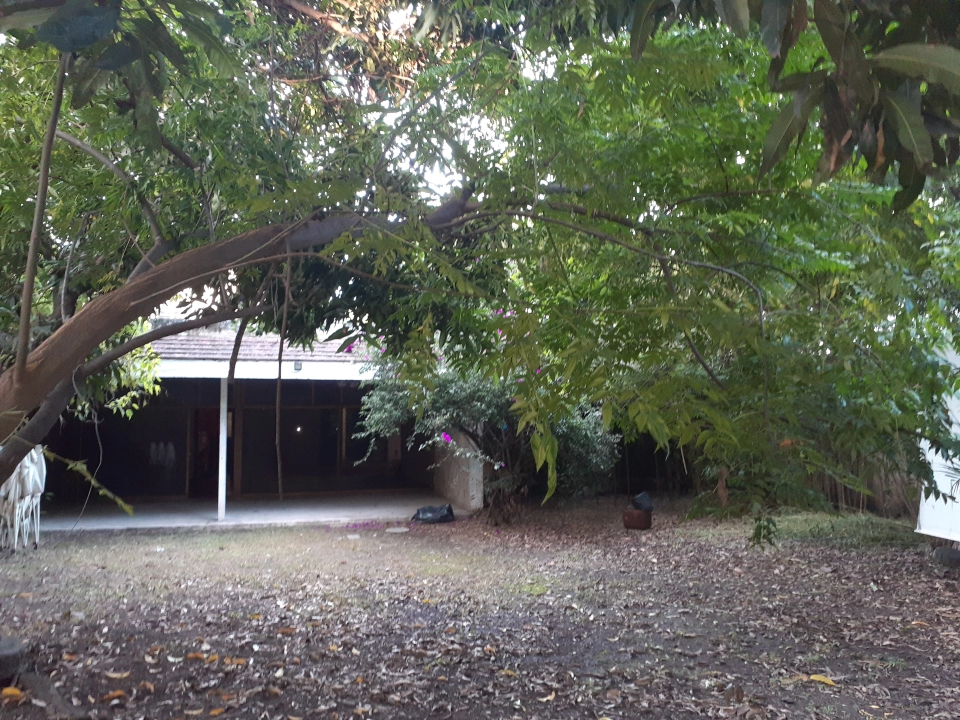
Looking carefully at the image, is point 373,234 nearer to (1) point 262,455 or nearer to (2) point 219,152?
(2) point 219,152

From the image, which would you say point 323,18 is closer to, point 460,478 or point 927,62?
point 927,62

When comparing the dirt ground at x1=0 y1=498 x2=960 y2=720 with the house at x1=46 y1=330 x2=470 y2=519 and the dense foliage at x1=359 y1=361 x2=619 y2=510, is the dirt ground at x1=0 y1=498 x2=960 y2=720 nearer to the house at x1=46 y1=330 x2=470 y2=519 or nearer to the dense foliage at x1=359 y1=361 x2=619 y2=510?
the dense foliage at x1=359 y1=361 x2=619 y2=510

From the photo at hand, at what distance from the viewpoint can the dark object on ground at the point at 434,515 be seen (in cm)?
1245

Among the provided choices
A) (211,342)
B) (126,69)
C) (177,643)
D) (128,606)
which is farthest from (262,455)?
(126,69)

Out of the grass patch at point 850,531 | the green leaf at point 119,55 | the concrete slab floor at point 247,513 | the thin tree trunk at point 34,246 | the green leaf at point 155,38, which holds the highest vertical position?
the green leaf at point 155,38

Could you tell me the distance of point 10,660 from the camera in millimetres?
4820

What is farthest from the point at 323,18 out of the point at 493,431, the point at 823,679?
the point at 493,431

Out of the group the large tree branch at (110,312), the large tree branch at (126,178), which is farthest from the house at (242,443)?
the large tree branch at (110,312)

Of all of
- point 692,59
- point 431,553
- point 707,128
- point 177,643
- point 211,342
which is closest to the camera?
point 692,59

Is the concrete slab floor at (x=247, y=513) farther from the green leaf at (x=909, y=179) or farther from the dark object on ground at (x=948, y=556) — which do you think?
the green leaf at (x=909, y=179)

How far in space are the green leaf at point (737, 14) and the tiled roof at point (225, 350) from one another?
34.7 ft

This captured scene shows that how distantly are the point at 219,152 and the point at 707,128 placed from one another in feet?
7.59

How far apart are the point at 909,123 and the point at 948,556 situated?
7.84 metres

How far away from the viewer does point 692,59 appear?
3.01 meters
